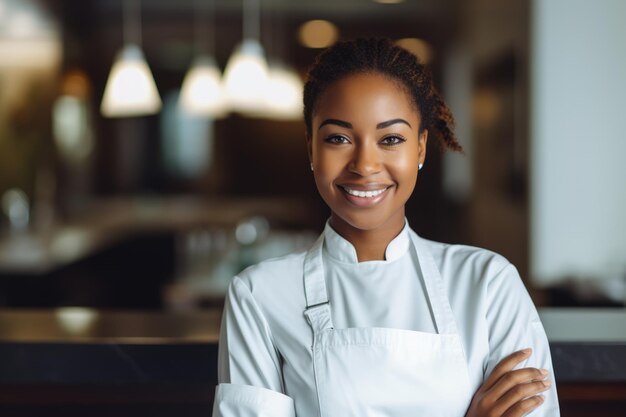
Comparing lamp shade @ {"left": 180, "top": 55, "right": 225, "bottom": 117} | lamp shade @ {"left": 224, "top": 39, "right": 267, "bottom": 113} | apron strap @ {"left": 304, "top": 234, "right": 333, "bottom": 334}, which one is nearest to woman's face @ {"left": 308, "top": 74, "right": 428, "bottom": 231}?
apron strap @ {"left": 304, "top": 234, "right": 333, "bottom": 334}

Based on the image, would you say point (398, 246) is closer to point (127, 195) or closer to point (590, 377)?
point (590, 377)

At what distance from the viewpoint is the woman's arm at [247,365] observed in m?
1.22

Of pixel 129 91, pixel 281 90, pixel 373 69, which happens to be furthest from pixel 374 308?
pixel 281 90

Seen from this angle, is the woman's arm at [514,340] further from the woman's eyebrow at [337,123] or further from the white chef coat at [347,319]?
the woman's eyebrow at [337,123]

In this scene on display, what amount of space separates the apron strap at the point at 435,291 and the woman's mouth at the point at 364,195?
14 centimetres

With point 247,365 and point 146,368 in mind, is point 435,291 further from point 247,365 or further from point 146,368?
point 146,368

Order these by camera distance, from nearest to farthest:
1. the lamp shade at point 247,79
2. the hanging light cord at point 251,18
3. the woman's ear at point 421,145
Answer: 1. the woman's ear at point 421,145
2. the lamp shade at point 247,79
3. the hanging light cord at point 251,18

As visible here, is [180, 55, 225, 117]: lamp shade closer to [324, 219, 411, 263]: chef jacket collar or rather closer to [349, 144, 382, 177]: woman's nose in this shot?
[324, 219, 411, 263]: chef jacket collar

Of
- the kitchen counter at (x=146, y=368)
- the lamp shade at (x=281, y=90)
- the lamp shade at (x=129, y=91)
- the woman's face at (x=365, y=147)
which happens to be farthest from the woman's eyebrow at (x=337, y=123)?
the lamp shade at (x=281, y=90)

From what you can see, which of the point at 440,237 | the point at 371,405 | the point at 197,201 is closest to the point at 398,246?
the point at 371,405

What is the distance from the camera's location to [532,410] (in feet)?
4.03

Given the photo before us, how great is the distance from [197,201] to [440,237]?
2.48 metres

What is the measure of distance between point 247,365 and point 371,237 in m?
0.30

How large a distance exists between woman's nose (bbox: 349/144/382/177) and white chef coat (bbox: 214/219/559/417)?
0.17m
